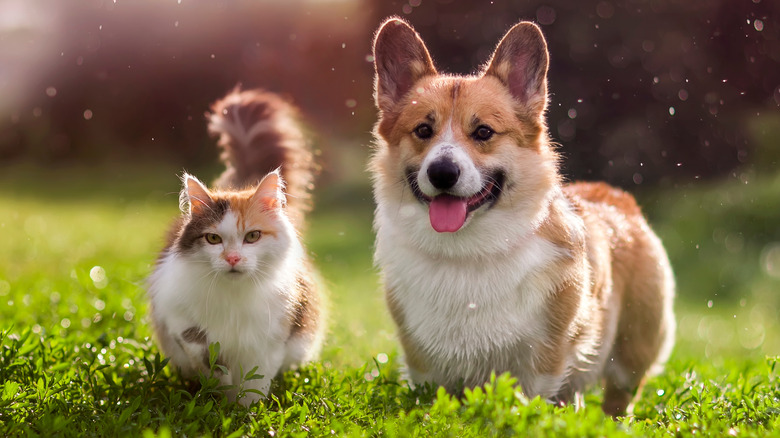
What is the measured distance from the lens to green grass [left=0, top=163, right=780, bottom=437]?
296cm

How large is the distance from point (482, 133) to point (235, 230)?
3.84 feet

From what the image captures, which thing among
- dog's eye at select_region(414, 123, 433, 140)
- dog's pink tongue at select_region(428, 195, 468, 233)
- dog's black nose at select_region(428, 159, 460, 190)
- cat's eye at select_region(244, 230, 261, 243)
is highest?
dog's eye at select_region(414, 123, 433, 140)

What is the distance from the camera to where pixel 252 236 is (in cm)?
327

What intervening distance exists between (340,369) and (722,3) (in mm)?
8024

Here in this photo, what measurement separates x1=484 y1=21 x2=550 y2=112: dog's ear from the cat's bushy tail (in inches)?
49.5

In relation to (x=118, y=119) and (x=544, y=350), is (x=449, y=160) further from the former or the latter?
(x=118, y=119)

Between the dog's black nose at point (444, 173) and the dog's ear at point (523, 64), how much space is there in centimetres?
70

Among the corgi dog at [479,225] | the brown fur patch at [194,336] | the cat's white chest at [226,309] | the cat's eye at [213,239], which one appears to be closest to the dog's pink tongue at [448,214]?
the corgi dog at [479,225]

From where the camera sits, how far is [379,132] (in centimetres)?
375

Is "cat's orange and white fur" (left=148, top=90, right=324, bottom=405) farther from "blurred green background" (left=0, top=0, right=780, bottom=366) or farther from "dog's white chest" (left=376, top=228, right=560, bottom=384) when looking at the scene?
"blurred green background" (left=0, top=0, right=780, bottom=366)

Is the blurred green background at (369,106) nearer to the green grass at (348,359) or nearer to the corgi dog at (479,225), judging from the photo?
the green grass at (348,359)

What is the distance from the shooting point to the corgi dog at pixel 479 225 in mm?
3318

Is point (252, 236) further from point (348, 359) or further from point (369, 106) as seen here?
point (369, 106)

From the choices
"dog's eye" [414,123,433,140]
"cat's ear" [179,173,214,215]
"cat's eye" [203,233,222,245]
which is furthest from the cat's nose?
"dog's eye" [414,123,433,140]
